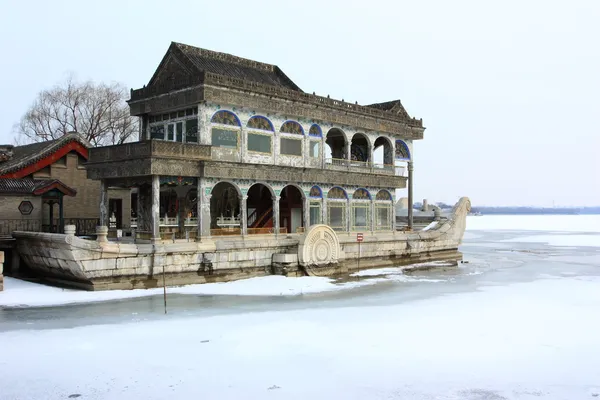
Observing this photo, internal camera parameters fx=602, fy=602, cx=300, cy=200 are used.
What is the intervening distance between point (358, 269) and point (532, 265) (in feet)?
39.8

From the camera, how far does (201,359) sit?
13.7 m

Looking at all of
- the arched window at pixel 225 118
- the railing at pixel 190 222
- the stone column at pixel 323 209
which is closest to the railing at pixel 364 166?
the stone column at pixel 323 209

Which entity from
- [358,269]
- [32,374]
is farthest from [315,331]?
[358,269]

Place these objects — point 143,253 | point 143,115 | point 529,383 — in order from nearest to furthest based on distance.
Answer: point 529,383 < point 143,253 < point 143,115

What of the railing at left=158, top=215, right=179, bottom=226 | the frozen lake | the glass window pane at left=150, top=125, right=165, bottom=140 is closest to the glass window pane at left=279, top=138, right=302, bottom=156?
the glass window pane at left=150, top=125, right=165, bottom=140

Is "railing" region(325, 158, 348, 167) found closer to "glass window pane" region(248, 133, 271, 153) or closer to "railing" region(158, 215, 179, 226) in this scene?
"glass window pane" region(248, 133, 271, 153)

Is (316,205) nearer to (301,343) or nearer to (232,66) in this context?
(232,66)

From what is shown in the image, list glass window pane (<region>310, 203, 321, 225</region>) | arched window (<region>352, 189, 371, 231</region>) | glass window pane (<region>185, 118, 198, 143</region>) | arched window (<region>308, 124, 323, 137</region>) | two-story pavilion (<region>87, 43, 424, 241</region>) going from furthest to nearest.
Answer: arched window (<region>352, 189, 371, 231</region>)
glass window pane (<region>310, 203, 321, 225</region>)
arched window (<region>308, 124, 323, 137</region>)
glass window pane (<region>185, 118, 198, 143</region>)
two-story pavilion (<region>87, 43, 424, 241</region>)

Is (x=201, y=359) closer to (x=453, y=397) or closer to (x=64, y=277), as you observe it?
(x=453, y=397)

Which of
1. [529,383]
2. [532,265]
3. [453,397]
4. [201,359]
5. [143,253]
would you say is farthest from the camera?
[532,265]

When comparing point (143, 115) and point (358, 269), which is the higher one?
point (143, 115)

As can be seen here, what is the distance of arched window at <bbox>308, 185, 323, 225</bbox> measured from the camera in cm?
3420

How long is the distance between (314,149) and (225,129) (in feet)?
21.9

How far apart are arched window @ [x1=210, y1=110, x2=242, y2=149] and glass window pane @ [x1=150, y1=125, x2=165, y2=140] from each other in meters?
3.53
